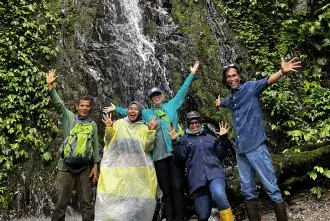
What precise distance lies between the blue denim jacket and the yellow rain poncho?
1.36m

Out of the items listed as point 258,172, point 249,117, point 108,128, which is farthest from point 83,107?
point 258,172

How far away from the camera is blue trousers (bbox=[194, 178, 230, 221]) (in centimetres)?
492

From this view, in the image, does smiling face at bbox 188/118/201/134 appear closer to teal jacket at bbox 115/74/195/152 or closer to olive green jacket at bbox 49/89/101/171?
teal jacket at bbox 115/74/195/152

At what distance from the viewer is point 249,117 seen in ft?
16.8

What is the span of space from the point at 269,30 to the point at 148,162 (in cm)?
760

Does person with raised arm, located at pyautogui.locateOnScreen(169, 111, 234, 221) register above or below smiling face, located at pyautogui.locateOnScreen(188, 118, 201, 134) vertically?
below

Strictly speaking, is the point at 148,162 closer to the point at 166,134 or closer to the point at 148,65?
the point at 166,134

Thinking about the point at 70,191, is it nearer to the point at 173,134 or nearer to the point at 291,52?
the point at 173,134

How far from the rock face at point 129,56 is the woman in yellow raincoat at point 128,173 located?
116 inches

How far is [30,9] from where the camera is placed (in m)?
9.60

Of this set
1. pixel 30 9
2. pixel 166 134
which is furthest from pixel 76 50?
pixel 166 134

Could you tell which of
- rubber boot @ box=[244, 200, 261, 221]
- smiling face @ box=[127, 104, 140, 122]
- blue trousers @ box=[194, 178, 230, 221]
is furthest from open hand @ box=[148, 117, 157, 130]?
rubber boot @ box=[244, 200, 261, 221]

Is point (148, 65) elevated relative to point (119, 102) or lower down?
elevated

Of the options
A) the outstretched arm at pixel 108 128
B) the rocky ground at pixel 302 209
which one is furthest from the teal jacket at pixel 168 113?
the rocky ground at pixel 302 209
